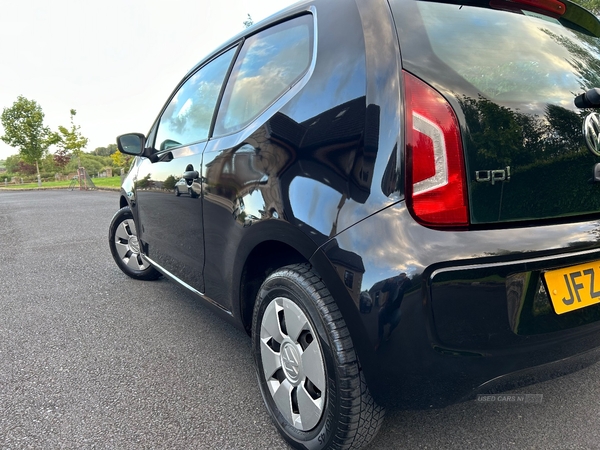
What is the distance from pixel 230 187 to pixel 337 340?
2.88ft

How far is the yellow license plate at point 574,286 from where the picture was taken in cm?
125

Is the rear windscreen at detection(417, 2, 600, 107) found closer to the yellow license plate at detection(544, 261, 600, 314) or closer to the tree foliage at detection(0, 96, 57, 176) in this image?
the yellow license plate at detection(544, 261, 600, 314)

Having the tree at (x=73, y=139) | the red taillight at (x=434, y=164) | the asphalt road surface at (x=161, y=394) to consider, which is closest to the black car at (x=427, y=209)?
the red taillight at (x=434, y=164)

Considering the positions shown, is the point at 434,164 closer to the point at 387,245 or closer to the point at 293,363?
the point at 387,245

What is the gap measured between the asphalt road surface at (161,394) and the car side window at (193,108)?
121 cm

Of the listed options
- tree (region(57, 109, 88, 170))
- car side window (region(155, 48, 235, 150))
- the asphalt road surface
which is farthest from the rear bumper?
A: tree (region(57, 109, 88, 170))

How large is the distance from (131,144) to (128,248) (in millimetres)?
1100

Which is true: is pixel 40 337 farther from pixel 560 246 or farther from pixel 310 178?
pixel 560 246

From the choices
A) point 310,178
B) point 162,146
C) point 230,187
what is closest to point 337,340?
point 310,178

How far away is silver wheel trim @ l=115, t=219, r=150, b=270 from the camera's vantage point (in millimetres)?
3805

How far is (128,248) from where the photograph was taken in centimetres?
389

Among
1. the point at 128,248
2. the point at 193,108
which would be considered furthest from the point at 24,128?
the point at 193,108

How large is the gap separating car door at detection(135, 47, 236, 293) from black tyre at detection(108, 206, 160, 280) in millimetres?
579

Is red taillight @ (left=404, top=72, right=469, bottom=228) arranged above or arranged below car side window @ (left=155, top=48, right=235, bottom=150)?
below
